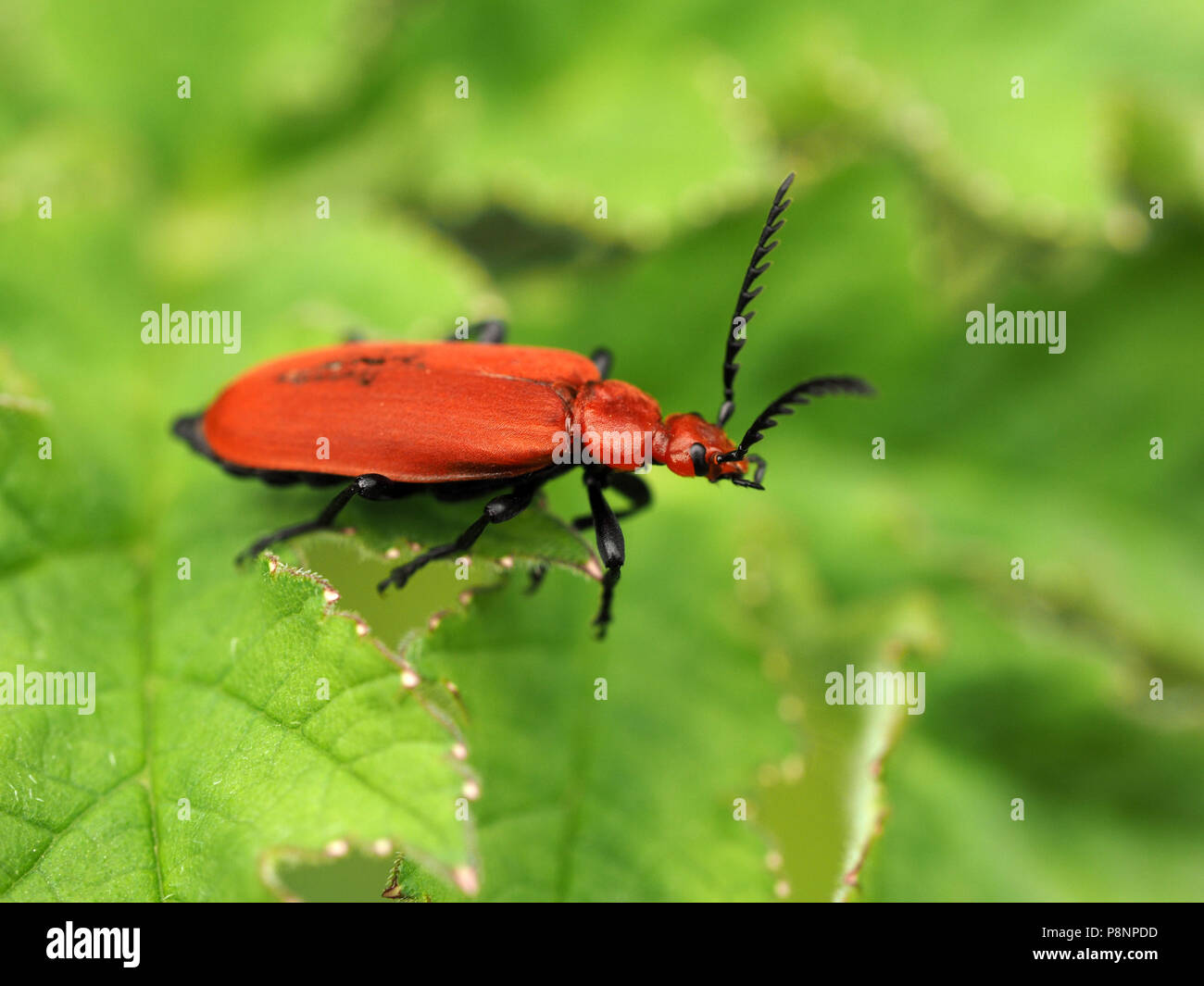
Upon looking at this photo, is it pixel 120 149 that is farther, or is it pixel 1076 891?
pixel 120 149

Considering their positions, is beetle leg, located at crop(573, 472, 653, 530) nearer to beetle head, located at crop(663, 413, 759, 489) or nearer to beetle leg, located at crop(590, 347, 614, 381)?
beetle head, located at crop(663, 413, 759, 489)

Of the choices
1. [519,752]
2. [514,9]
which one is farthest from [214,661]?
[514,9]

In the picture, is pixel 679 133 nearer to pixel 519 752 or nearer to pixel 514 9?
pixel 514 9

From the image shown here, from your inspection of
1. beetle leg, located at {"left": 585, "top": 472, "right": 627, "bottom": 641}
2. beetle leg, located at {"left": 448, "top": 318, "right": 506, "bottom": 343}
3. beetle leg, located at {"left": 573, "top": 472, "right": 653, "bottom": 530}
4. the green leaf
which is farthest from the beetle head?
the green leaf

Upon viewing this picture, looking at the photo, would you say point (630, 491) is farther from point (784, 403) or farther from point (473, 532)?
point (473, 532)

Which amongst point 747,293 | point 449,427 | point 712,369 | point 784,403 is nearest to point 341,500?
point 449,427

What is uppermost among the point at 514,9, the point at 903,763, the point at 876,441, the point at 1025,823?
the point at 514,9
